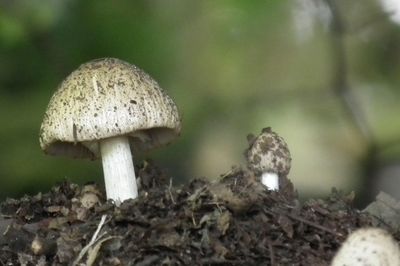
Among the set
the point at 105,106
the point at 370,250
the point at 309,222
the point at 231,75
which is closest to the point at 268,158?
the point at 309,222

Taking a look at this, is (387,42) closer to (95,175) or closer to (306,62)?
(306,62)

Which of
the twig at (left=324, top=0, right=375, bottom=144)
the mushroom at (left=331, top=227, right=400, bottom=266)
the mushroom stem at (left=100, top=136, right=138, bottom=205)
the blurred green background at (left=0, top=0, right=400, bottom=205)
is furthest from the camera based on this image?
the twig at (left=324, top=0, right=375, bottom=144)

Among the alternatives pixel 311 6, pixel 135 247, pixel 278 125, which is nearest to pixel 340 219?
pixel 135 247

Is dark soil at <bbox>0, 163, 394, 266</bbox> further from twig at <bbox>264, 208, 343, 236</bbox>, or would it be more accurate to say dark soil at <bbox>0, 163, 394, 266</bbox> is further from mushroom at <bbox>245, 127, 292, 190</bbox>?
mushroom at <bbox>245, 127, 292, 190</bbox>

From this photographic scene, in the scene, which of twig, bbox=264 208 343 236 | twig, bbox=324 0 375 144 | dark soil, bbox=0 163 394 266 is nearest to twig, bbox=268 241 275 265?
dark soil, bbox=0 163 394 266

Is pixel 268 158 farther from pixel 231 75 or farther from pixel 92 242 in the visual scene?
pixel 231 75

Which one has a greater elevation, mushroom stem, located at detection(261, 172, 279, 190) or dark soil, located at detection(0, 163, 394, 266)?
mushroom stem, located at detection(261, 172, 279, 190)

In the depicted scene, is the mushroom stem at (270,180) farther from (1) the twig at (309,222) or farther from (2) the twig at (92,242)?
(2) the twig at (92,242)
